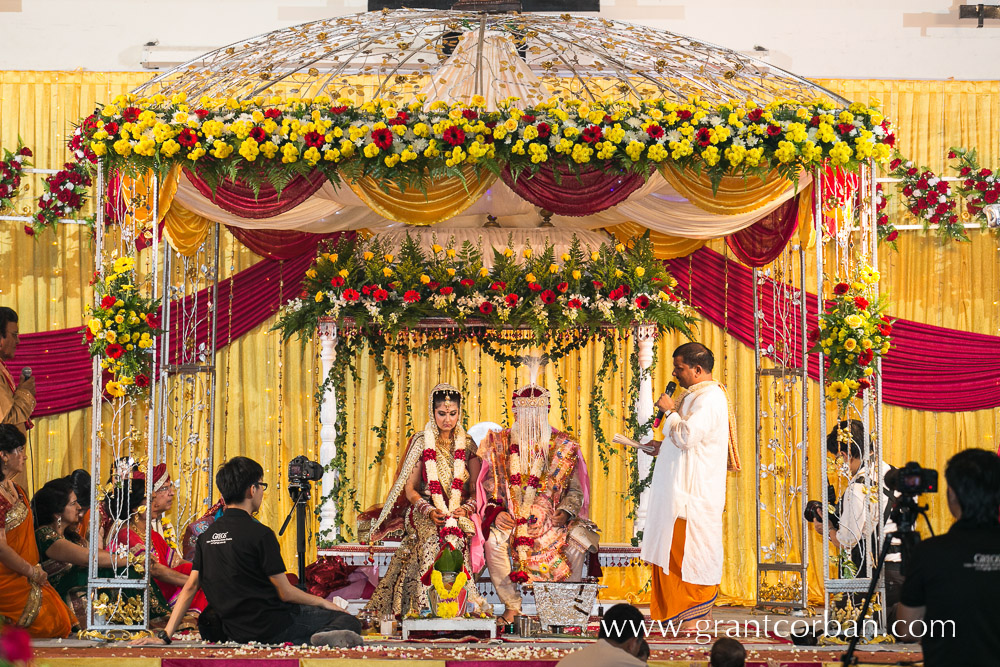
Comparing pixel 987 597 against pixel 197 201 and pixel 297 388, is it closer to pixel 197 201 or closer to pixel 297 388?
pixel 197 201

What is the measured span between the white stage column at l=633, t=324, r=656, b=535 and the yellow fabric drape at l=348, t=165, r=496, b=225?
1.92 m

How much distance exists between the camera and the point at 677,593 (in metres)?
7.45

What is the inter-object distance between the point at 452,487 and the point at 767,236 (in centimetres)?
288

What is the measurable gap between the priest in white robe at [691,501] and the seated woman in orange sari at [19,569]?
3.78 metres

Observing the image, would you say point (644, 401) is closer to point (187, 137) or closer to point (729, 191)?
→ point (729, 191)

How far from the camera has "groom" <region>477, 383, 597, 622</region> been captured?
25.2 ft

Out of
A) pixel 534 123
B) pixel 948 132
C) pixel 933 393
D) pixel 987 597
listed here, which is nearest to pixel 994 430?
pixel 933 393

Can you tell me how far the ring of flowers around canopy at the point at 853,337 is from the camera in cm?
695

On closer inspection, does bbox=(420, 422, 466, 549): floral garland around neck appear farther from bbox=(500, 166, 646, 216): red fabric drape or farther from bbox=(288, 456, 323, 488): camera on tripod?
bbox=(500, 166, 646, 216): red fabric drape

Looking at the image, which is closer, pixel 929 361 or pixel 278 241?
pixel 278 241

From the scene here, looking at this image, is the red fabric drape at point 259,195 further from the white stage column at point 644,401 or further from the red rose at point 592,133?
the white stage column at point 644,401

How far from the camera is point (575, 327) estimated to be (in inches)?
337

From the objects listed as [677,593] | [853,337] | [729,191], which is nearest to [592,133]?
[729,191]

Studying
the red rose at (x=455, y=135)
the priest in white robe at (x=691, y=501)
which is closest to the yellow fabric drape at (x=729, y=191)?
the priest in white robe at (x=691, y=501)
